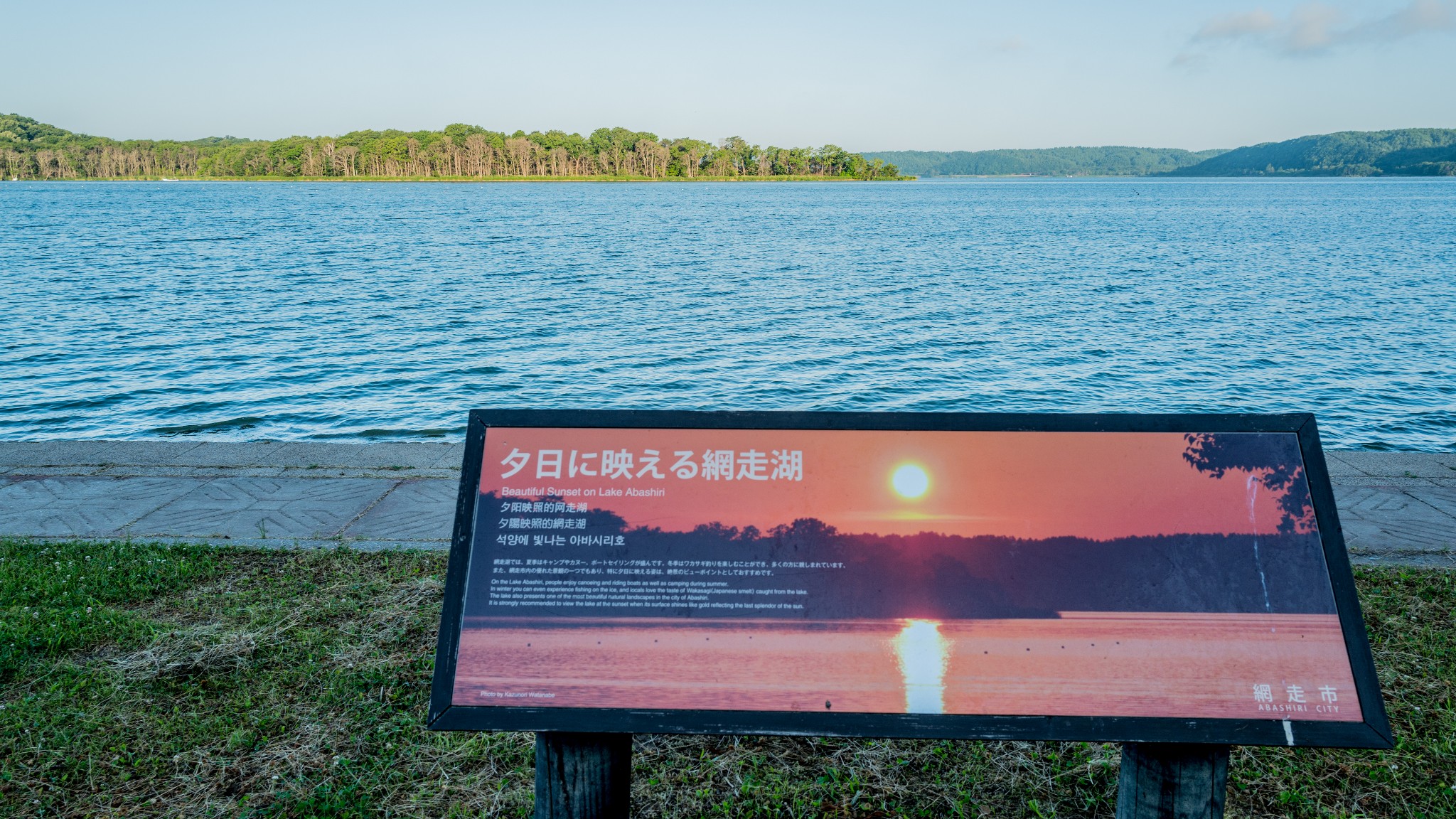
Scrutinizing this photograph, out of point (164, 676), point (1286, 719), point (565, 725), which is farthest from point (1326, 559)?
point (164, 676)

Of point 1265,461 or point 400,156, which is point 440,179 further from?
point 1265,461

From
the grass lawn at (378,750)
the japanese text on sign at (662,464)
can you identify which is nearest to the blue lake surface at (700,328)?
the grass lawn at (378,750)

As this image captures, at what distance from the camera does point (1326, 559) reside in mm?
2262

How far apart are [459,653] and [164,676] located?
2.38 meters

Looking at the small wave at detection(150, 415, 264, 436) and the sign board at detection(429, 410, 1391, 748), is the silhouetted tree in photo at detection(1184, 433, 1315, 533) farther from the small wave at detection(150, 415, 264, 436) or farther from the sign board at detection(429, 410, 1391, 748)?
the small wave at detection(150, 415, 264, 436)

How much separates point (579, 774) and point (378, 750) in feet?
4.62

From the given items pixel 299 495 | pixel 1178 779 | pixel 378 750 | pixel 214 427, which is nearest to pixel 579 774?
pixel 378 750

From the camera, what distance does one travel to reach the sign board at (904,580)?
2146mm

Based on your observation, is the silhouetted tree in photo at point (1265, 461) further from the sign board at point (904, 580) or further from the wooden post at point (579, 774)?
the wooden post at point (579, 774)

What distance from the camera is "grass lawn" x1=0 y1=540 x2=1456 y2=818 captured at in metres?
3.09

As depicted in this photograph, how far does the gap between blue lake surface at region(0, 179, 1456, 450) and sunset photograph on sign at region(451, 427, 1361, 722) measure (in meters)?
7.50

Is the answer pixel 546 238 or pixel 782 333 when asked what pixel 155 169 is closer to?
pixel 546 238

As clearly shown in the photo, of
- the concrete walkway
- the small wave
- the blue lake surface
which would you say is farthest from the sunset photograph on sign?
the small wave

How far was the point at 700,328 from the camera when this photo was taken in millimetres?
18641
